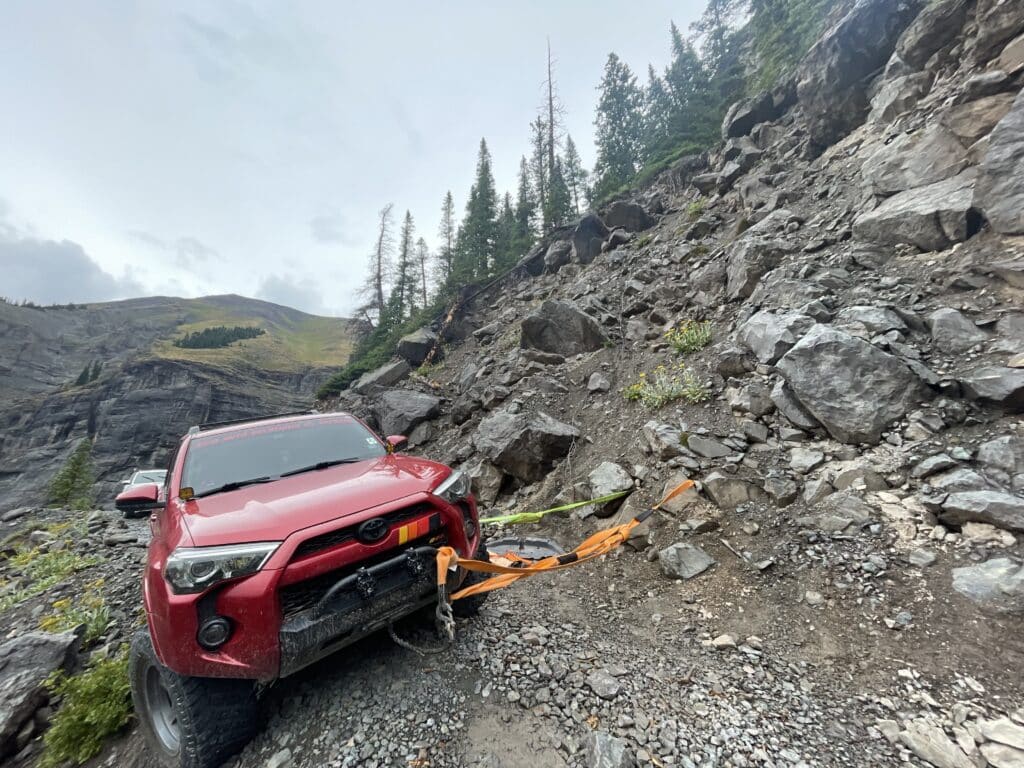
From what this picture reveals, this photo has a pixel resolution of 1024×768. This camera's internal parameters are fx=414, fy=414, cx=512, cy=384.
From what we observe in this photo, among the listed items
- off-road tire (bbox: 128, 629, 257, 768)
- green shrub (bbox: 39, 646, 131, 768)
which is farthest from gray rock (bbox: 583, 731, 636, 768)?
green shrub (bbox: 39, 646, 131, 768)

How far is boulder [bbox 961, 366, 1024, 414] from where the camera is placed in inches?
156

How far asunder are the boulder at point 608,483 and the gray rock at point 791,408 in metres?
2.17

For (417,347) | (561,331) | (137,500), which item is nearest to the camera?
(137,500)

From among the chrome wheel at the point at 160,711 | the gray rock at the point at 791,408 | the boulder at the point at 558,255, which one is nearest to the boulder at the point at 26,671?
the chrome wheel at the point at 160,711

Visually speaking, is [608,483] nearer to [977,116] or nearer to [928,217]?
[928,217]

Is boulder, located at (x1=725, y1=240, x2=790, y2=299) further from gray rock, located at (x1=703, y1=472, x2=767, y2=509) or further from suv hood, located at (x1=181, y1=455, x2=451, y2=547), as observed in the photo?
suv hood, located at (x1=181, y1=455, x2=451, y2=547)

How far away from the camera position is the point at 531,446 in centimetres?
769

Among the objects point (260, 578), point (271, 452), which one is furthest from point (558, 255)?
point (260, 578)

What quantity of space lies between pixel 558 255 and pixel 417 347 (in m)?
8.66

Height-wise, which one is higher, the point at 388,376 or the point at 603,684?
the point at 388,376

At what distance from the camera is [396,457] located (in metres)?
4.13

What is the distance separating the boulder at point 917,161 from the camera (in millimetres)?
6590

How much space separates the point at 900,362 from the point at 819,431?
1168mm

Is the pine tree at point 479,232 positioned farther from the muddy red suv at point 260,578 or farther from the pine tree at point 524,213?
the muddy red suv at point 260,578
